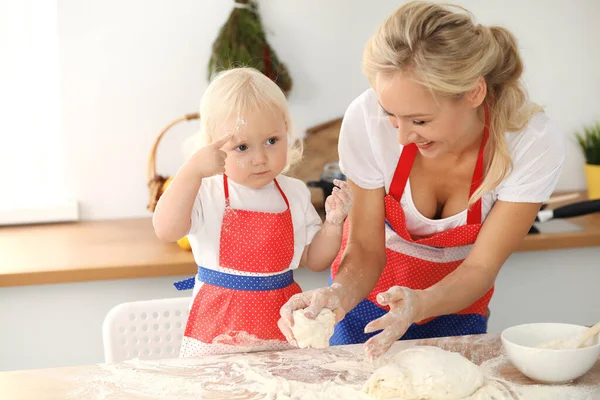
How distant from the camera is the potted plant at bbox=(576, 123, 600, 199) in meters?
2.79

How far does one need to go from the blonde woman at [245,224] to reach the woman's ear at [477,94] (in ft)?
0.97

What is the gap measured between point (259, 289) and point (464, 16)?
67 centimetres

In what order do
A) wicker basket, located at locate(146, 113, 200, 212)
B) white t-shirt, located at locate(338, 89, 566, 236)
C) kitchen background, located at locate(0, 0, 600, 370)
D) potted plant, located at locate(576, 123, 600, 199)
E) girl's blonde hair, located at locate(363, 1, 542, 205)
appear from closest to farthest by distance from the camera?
girl's blonde hair, located at locate(363, 1, 542, 205) → white t-shirt, located at locate(338, 89, 566, 236) → wicker basket, located at locate(146, 113, 200, 212) → kitchen background, located at locate(0, 0, 600, 370) → potted plant, located at locate(576, 123, 600, 199)

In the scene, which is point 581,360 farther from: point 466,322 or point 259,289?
point 259,289

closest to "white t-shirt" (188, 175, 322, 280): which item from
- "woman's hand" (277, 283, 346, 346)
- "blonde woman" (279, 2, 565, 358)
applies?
"blonde woman" (279, 2, 565, 358)

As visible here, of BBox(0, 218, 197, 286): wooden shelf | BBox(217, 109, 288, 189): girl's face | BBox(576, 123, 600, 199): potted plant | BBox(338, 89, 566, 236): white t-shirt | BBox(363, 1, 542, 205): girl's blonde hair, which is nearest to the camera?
BBox(363, 1, 542, 205): girl's blonde hair

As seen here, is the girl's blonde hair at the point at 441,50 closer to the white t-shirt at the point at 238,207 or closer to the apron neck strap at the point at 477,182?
the apron neck strap at the point at 477,182

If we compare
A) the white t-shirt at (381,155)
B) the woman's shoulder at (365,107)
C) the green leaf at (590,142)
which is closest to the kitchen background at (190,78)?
the green leaf at (590,142)

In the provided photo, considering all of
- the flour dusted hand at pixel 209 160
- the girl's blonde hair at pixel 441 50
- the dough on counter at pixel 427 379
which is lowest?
the dough on counter at pixel 427 379

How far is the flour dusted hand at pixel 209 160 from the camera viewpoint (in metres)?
1.45

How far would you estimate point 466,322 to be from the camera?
1805 millimetres

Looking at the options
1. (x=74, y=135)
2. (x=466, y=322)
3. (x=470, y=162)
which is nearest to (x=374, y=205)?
(x=470, y=162)

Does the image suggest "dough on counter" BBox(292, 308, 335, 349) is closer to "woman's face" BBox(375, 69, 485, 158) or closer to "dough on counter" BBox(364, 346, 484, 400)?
"dough on counter" BBox(364, 346, 484, 400)

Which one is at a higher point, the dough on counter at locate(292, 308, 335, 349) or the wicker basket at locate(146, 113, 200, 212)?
the wicker basket at locate(146, 113, 200, 212)
